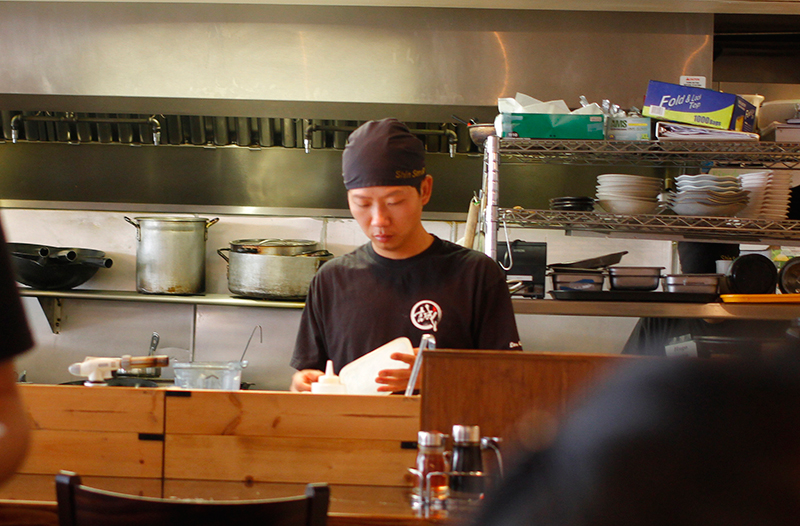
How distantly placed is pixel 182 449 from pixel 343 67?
264 cm

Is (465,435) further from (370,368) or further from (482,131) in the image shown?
(482,131)

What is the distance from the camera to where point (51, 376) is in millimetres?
3799

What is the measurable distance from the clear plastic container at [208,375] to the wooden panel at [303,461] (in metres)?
0.73

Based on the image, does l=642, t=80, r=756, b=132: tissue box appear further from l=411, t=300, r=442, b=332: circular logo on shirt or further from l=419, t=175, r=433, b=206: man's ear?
l=411, t=300, r=442, b=332: circular logo on shirt

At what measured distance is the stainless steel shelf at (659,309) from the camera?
2.74 m

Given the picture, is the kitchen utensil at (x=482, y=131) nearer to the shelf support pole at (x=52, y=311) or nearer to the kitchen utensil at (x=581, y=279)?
the kitchen utensil at (x=581, y=279)

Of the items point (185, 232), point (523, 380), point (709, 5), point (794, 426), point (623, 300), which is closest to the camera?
point (794, 426)

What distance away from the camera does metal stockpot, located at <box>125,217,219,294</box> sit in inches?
143

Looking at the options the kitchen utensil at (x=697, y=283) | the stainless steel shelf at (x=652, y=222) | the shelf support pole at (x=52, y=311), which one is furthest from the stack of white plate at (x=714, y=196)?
the shelf support pole at (x=52, y=311)

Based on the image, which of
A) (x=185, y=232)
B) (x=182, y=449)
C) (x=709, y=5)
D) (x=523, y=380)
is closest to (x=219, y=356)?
(x=185, y=232)

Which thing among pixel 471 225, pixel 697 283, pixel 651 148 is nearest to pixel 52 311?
pixel 471 225

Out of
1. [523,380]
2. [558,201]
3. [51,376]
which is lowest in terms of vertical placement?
[51,376]

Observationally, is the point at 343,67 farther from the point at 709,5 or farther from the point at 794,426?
the point at 794,426

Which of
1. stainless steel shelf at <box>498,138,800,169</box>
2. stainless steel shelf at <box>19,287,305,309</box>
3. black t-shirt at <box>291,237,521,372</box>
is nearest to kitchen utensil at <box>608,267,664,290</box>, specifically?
stainless steel shelf at <box>498,138,800,169</box>
